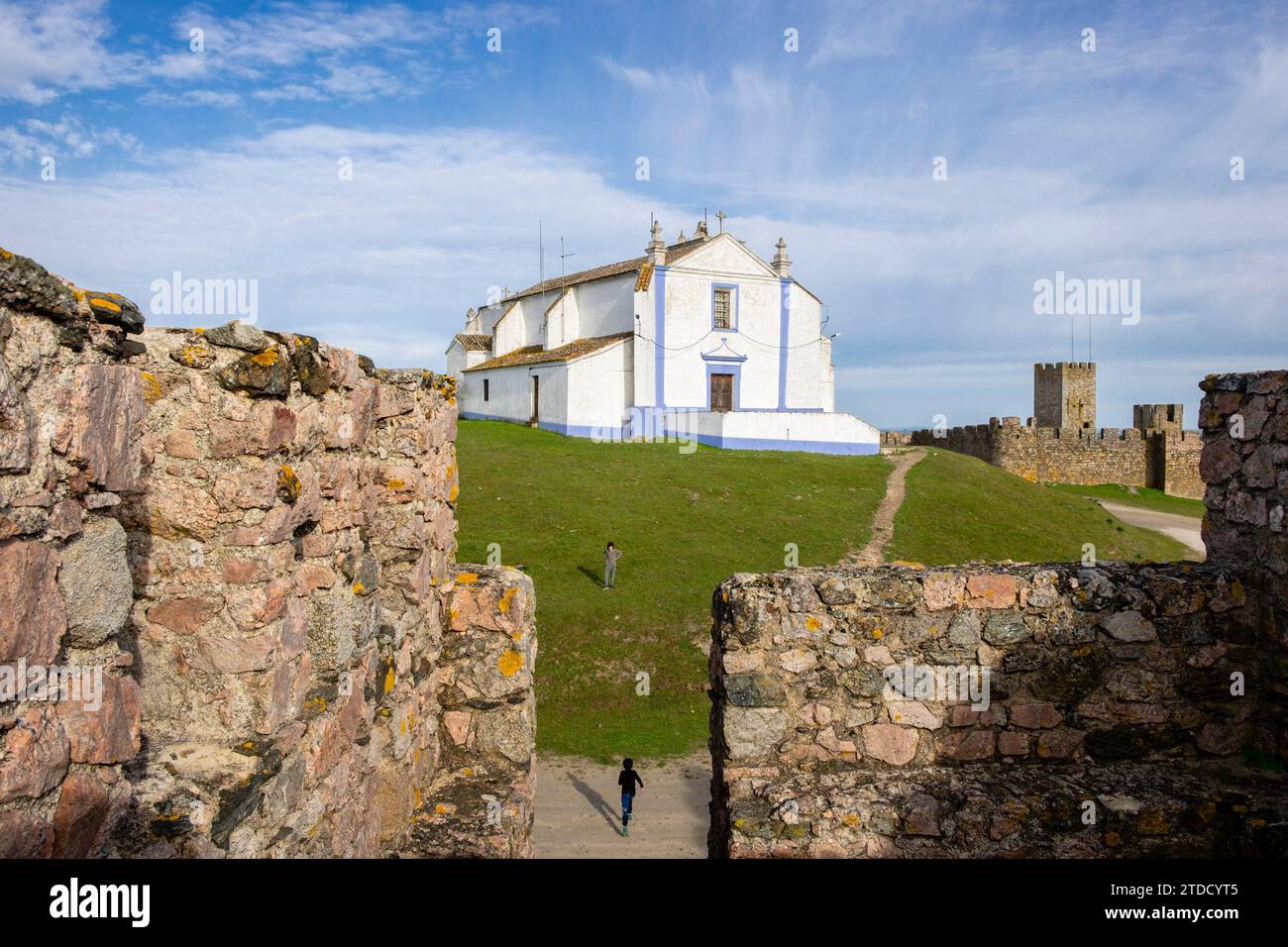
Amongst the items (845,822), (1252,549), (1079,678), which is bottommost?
(845,822)

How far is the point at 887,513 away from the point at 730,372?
51.5ft

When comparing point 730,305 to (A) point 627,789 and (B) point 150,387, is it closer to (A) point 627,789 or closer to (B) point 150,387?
(A) point 627,789

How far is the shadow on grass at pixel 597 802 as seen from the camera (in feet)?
35.2

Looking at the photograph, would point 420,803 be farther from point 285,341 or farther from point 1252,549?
point 1252,549

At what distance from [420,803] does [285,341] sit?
2906 millimetres

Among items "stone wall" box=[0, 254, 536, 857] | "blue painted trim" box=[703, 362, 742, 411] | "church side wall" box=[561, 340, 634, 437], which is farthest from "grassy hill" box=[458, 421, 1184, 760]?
"stone wall" box=[0, 254, 536, 857]

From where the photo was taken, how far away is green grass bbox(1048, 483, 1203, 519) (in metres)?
36.6

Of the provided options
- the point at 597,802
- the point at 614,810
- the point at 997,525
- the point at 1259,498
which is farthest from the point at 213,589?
the point at 997,525

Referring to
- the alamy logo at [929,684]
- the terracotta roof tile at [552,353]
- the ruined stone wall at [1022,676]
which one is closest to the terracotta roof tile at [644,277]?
the terracotta roof tile at [552,353]

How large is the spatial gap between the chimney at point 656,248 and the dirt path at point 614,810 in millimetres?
27167

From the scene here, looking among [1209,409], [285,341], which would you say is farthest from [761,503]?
[285,341]
